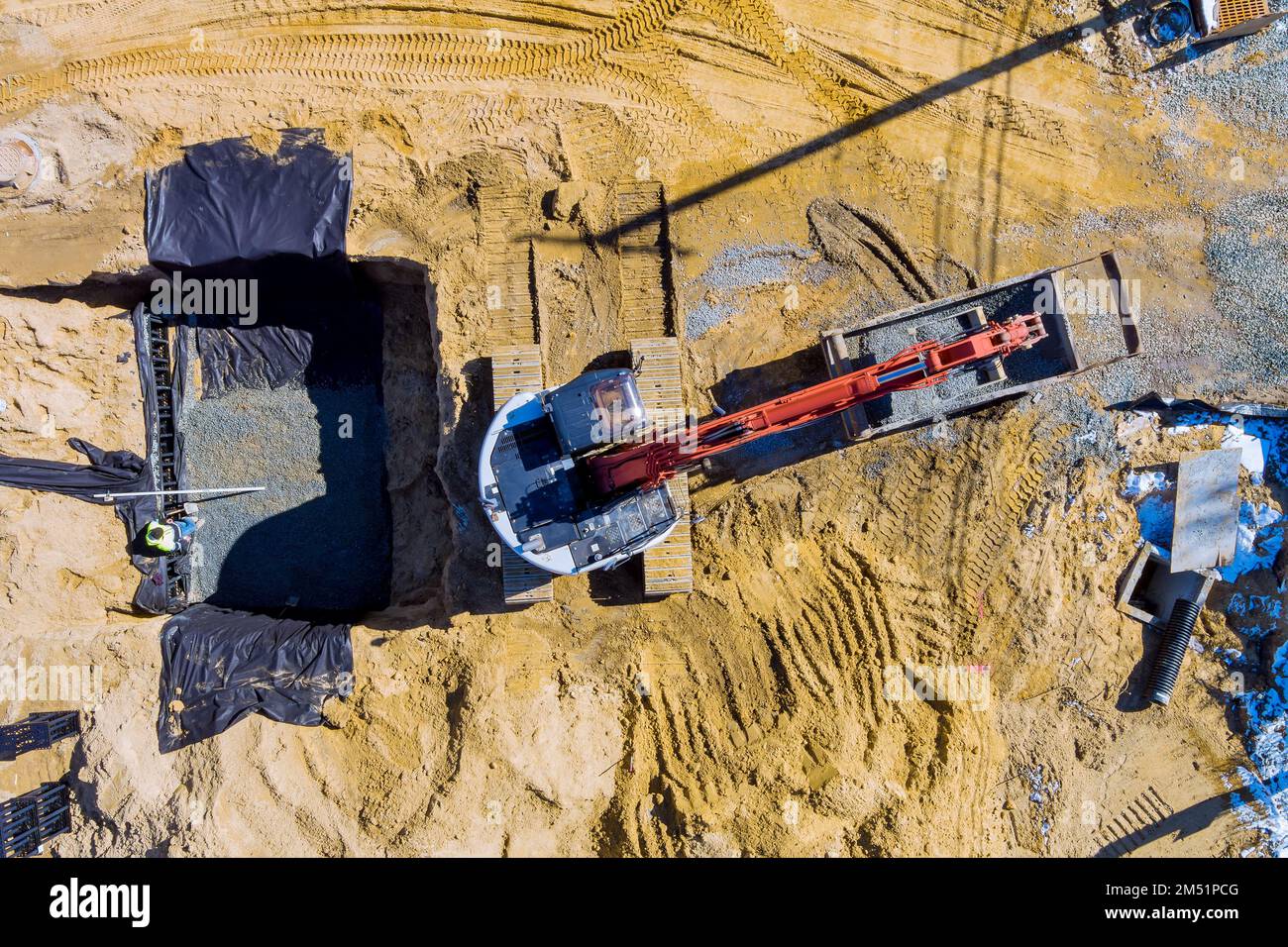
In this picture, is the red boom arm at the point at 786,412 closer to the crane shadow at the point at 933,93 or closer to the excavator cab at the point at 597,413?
the excavator cab at the point at 597,413

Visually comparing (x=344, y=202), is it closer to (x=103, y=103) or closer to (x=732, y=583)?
(x=103, y=103)

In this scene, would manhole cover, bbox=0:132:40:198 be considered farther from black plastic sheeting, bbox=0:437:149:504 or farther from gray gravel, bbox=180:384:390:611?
gray gravel, bbox=180:384:390:611

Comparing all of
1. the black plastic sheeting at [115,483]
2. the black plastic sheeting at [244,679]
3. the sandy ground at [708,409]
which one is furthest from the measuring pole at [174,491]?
the black plastic sheeting at [244,679]

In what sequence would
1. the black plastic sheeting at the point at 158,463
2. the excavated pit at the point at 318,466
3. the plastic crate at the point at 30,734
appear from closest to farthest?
the plastic crate at the point at 30,734 → the black plastic sheeting at the point at 158,463 → the excavated pit at the point at 318,466

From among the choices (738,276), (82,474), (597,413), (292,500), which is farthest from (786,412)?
(82,474)

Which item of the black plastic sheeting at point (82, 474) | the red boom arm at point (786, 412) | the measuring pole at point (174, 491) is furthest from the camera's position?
the measuring pole at point (174, 491)

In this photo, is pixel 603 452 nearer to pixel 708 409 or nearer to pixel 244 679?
pixel 708 409

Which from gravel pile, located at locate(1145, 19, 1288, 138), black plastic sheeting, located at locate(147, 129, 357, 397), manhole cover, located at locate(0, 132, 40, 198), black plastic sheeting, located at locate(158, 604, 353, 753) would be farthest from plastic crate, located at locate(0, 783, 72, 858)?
gravel pile, located at locate(1145, 19, 1288, 138)
